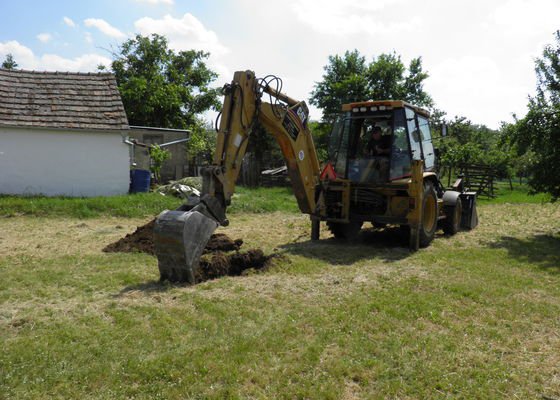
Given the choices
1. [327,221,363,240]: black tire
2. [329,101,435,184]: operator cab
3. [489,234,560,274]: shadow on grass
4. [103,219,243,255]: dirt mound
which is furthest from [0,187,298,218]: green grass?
[489,234,560,274]: shadow on grass

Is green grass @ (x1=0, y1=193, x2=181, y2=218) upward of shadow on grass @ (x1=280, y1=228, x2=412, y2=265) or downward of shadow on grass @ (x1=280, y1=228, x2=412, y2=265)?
upward

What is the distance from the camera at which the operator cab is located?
9.04m

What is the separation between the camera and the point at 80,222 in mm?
11703

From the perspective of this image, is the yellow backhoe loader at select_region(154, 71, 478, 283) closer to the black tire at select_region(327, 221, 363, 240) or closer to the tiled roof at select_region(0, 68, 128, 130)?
the black tire at select_region(327, 221, 363, 240)

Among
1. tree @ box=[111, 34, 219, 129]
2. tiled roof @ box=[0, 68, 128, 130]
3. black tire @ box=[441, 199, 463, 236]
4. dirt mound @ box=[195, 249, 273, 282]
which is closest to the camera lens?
dirt mound @ box=[195, 249, 273, 282]

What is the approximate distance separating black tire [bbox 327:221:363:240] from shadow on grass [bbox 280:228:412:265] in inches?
5.3

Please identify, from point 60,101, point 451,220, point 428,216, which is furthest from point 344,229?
point 60,101

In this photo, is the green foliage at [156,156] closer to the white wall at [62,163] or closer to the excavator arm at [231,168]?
the white wall at [62,163]

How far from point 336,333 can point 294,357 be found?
670 mm

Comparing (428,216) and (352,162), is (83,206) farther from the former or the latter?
(428,216)

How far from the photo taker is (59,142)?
48.8 feet

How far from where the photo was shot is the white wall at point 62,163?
1445 cm

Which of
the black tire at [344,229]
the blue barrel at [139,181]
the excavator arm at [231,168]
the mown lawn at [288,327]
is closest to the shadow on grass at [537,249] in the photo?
the mown lawn at [288,327]

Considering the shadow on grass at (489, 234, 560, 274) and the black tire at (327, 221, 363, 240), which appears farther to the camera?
the black tire at (327, 221, 363, 240)
